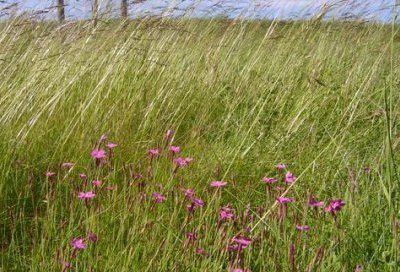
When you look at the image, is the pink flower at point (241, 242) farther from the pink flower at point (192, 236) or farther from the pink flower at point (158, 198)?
the pink flower at point (158, 198)


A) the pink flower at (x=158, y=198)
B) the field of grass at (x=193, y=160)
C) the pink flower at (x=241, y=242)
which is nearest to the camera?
the pink flower at (x=241, y=242)

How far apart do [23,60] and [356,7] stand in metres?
2.12

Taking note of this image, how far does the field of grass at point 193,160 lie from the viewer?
4.14ft

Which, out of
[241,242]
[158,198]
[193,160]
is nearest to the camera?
[241,242]

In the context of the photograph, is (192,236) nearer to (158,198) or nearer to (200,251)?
(200,251)

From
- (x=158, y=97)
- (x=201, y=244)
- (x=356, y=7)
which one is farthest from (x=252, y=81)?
(x=201, y=244)

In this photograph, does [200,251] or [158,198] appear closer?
[200,251]

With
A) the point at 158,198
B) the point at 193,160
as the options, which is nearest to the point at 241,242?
the point at 158,198

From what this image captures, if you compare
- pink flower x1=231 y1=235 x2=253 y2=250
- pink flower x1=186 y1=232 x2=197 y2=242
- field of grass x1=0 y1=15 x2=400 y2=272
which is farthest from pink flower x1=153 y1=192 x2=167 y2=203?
pink flower x1=231 y1=235 x2=253 y2=250

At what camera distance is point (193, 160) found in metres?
1.97

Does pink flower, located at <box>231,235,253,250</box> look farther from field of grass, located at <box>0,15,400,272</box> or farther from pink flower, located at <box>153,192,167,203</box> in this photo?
pink flower, located at <box>153,192,167,203</box>

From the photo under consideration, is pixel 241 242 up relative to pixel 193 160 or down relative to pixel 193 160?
up

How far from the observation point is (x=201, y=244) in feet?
4.32

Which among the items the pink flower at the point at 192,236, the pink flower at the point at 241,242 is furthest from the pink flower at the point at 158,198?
the pink flower at the point at 241,242
